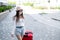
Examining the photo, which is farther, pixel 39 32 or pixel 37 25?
pixel 37 25

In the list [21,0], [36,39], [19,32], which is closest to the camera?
[19,32]

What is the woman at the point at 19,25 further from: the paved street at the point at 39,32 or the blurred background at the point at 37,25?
the paved street at the point at 39,32

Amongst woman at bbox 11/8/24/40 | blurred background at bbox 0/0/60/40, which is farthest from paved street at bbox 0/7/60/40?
woman at bbox 11/8/24/40

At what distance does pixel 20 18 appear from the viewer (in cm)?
690

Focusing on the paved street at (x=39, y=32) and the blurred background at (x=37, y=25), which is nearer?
the paved street at (x=39, y=32)

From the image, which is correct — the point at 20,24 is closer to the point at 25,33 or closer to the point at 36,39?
the point at 25,33

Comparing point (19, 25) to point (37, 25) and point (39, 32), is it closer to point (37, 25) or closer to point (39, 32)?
point (39, 32)

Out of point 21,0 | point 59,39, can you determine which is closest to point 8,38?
point 59,39

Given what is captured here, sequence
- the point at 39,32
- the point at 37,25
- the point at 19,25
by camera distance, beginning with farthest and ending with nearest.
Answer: the point at 37,25, the point at 39,32, the point at 19,25

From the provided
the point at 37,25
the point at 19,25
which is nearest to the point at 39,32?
the point at 37,25

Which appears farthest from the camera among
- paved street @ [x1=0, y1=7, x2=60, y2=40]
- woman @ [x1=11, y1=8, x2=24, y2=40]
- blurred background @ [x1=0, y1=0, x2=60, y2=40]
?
blurred background @ [x1=0, y1=0, x2=60, y2=40]

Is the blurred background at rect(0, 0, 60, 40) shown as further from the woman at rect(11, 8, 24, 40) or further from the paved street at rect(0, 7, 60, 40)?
the woman at rect(11, 8, 24, 40)

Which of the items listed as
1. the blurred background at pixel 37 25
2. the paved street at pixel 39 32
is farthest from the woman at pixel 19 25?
the paved street at pixel 39 32

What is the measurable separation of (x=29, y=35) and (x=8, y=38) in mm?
5845
